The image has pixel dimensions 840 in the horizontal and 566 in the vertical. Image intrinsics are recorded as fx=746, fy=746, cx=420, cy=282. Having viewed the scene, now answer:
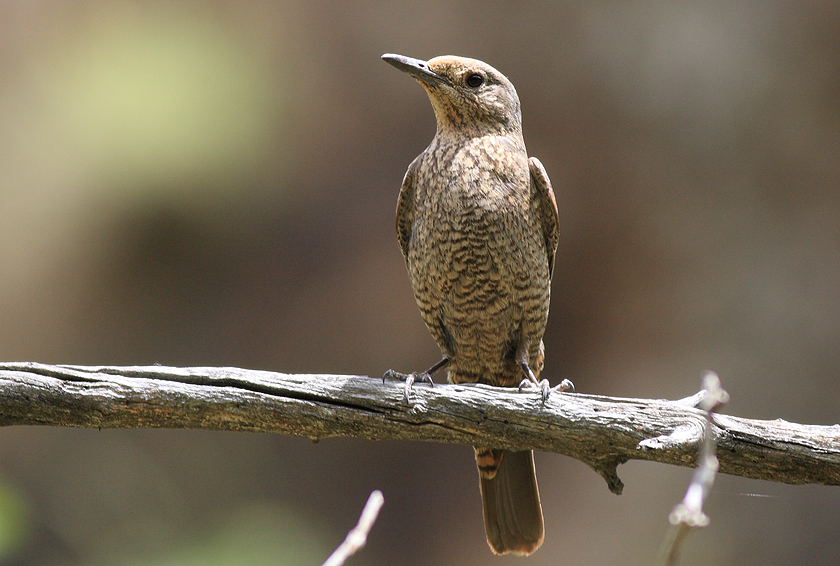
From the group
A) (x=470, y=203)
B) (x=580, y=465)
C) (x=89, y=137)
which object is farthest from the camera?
(x=580, y=465)

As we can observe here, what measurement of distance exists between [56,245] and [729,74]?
17.0 feet

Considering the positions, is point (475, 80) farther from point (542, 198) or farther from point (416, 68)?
point (542, 198)

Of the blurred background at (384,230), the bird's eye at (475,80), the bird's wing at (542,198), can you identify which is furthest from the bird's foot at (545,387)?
the blurred background at (384,230)

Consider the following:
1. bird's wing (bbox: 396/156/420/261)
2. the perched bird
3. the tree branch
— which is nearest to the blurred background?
bird's wing (bbox: 396/156/420/261)

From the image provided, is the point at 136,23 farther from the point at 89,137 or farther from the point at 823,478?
the point at 823,478

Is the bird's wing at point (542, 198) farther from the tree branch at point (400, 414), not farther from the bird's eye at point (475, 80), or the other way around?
the tree branch at point (400, 414)

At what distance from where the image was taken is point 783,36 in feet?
18.5

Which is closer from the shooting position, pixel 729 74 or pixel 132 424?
pixel 132 424

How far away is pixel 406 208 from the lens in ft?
10.7

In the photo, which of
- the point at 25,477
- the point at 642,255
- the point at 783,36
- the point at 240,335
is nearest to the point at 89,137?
the point at 240,335

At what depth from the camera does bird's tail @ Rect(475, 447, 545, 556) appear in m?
3.15

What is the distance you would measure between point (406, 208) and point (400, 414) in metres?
1.12

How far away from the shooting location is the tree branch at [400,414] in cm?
229

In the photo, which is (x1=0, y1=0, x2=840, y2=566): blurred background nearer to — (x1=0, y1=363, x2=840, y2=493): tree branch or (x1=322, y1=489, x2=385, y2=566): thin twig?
(x1=0, y1=363, x2=840, y2=493): tree branch
